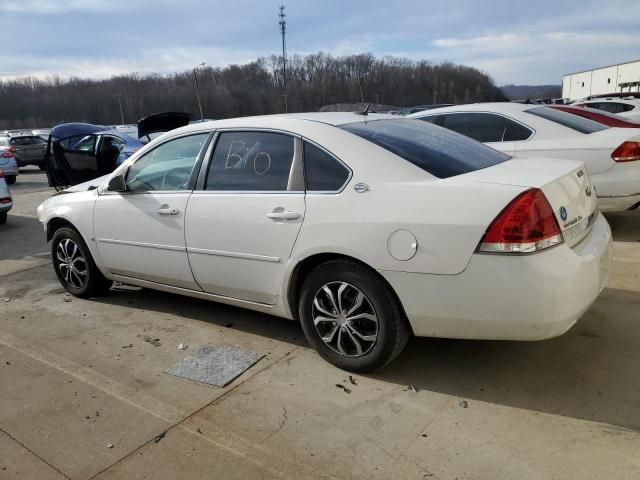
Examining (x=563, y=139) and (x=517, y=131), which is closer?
(x=563, y=139)

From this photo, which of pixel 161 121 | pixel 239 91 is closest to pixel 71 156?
pixel 161 121

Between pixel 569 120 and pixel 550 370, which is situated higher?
pixel 569 120

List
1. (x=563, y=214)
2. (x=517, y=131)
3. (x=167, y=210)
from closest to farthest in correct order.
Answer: (x=563, y=214) → (x=167, y=210) → (x=517, y=131)

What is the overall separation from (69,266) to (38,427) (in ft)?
7.61

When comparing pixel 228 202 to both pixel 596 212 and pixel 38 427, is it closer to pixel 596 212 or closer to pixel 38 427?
pixel 38 427

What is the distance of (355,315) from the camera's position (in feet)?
10.4

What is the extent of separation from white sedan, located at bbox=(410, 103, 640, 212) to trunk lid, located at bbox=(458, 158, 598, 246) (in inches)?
113

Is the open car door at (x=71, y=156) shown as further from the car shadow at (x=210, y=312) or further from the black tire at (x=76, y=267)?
the car shadow at (x=210, y=312)

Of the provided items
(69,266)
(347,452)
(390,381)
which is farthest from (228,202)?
(69,266)

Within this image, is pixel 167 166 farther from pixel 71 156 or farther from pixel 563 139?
pixel 71 156

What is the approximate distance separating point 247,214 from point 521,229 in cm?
172

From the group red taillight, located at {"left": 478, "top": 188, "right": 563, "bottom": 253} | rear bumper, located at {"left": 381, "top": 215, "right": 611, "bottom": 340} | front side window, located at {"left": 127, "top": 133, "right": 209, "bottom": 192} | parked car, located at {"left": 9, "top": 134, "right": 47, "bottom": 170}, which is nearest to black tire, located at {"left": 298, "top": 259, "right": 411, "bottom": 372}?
rear bumper, located at {"left": 381, "top": 215, "right": 611, "bottom": 340}

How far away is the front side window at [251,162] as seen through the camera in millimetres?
3471

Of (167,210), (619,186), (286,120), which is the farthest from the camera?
(619,186)
